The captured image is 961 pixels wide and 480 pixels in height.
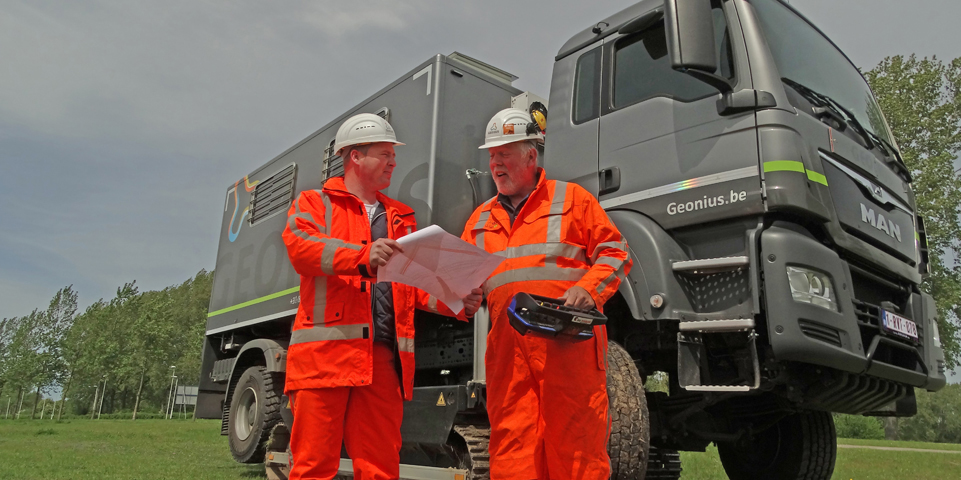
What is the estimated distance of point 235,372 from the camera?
720cm

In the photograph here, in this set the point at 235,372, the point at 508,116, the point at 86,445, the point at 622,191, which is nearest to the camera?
the point at 508,116

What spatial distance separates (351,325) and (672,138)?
2.13m

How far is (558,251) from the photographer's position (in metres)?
2.79

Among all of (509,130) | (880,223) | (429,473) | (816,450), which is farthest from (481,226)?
(816,450)

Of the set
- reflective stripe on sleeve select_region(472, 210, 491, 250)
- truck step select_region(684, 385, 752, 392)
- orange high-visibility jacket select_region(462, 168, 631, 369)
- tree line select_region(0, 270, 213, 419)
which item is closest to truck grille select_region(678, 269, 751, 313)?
truck step select_region(684, 385, 752, 392)

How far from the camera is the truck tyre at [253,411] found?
643cm

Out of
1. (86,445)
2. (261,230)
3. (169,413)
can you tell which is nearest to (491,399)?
(261,230)

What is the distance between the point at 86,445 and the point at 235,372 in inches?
285

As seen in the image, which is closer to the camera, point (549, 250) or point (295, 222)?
point (549, 250)

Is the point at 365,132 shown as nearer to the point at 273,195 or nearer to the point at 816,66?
the point at 816,66

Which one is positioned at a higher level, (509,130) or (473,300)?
(509,130)

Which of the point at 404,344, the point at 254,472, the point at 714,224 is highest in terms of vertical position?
the point at 714,224

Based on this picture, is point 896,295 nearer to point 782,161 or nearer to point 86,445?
point 782,161

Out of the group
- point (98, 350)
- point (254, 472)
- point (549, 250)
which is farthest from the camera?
point (98, 350)
